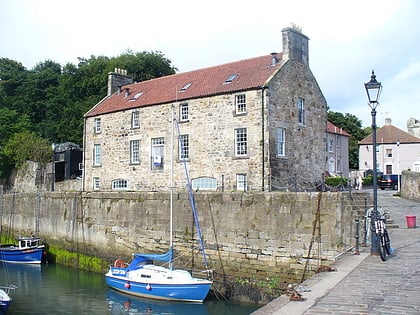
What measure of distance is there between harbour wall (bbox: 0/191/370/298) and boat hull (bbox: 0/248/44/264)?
1539mm

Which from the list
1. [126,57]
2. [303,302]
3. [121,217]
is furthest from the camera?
[126,57]

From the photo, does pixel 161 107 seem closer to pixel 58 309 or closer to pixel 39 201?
pixel 39 201

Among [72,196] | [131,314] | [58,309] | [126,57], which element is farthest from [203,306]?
[126,57]

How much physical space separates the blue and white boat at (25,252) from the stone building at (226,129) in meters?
6.40

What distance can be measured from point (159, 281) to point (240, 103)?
11141 mm

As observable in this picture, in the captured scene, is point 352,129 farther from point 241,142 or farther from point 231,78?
point 241,142

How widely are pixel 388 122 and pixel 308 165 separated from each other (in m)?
29.9

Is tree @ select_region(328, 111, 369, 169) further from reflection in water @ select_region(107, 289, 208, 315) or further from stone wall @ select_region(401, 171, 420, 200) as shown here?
reflection in water @ select_region(107, 289, 208, 315)

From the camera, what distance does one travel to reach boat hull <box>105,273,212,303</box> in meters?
15.8

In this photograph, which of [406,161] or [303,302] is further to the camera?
[406,161]

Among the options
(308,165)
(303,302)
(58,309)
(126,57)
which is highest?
(126,57)

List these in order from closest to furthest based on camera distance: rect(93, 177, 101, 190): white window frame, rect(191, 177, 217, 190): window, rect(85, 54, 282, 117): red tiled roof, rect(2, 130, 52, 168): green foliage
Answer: rect(85, 54, 282, 117): red tiled roof < rect(191, 177, 217, 190): window < rect(93, 177, 101, 190): white window frame < rect(2, 130, 52, 168): green foliage

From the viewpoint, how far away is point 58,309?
53.6 ft

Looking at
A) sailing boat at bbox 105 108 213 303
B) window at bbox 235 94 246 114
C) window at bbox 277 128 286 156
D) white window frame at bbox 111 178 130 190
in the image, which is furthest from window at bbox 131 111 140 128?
sailing boat at bbox 105 108 213 303
